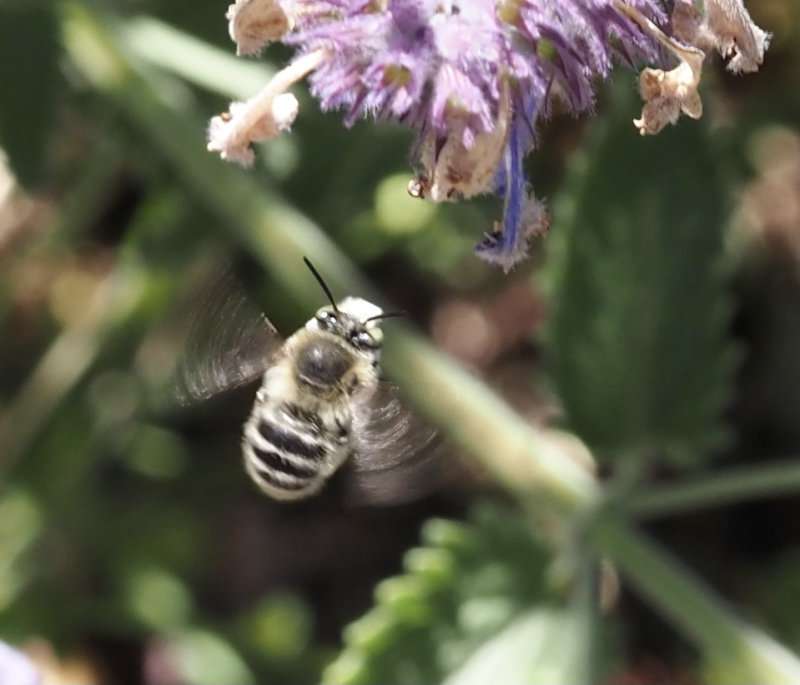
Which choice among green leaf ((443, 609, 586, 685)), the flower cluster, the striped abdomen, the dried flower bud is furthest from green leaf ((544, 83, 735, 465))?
the dried flower bud

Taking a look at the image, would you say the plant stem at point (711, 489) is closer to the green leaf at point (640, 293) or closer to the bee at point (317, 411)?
the green leaf at point (640, 293)

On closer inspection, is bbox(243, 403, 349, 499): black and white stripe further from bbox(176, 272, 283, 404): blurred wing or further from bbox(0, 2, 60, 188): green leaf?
bbox(0, 2, 60, 188): green leaf

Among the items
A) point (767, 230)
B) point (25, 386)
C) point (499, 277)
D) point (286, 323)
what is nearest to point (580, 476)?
point (286, 323)

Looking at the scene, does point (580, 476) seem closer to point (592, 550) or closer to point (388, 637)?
point (592, 550)

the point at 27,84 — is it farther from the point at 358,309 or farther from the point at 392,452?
the point at 392,452

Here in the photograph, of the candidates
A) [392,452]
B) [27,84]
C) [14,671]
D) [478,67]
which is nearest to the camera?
[478,67]

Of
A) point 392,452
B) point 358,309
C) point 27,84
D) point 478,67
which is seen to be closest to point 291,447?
Result: point 392,452
